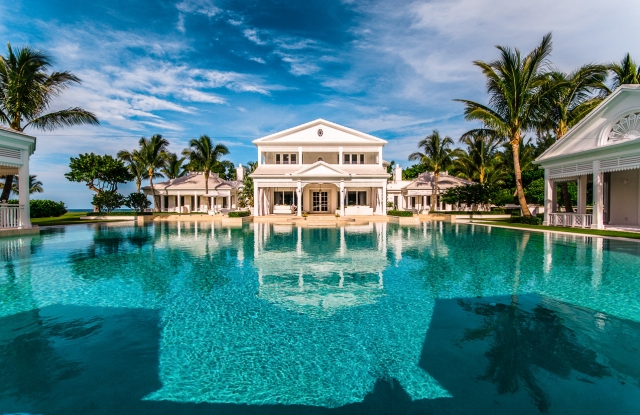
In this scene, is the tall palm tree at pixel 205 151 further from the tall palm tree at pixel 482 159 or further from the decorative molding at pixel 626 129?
the decorative molding at pixel 626 129

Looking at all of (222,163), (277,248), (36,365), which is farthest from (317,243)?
(222,163)

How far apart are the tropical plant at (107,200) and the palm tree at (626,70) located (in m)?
42.4

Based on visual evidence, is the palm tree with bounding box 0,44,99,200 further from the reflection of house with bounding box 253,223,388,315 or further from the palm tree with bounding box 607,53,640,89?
the palm tree with bounding box 607,53,640,89

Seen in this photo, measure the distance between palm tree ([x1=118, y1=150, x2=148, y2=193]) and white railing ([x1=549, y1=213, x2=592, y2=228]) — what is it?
4023cm

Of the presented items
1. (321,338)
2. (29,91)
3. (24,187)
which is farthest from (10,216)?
(321,338)

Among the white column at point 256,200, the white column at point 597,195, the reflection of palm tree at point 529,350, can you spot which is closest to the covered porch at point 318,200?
the white column at point 256,200

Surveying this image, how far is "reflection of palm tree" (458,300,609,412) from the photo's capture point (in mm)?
3510

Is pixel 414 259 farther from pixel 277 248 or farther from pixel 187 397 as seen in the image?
pixel 187 397

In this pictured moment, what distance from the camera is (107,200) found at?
31.4m

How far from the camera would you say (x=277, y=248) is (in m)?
13.1

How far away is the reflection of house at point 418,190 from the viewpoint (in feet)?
123

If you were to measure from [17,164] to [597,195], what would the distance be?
31783mm

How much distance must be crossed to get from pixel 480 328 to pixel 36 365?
6.19 m

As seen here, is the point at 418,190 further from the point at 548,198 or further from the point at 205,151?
the point at 205,151
